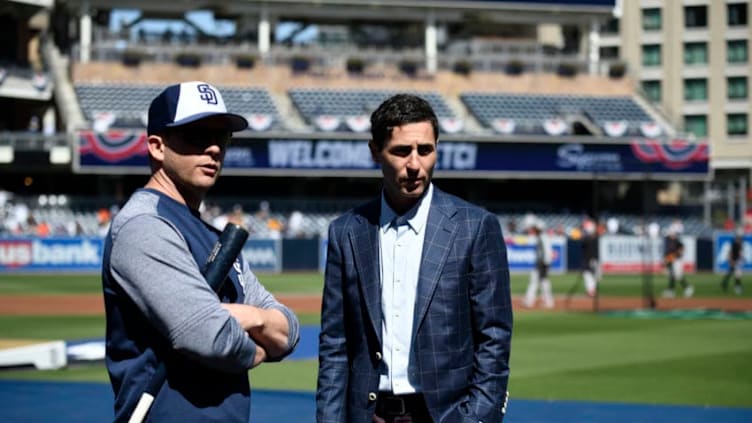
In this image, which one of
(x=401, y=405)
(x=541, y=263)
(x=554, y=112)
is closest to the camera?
(x=401, y=405)

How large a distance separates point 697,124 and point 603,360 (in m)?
75.6

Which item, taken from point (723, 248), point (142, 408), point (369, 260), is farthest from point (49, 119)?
point (142, 408)

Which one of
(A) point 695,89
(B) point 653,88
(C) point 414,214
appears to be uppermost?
(B) point 653,88

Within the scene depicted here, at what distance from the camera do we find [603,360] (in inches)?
679

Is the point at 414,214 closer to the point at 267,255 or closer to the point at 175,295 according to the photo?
the point at 175,295

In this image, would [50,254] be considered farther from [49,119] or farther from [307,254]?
[49,119]

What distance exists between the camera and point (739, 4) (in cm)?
8700

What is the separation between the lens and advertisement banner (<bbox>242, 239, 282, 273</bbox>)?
4412 centimetres

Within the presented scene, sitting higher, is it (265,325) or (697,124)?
(697,124)

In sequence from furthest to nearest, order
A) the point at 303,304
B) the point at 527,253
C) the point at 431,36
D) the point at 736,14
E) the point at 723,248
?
the point at 736,14, the point at 431,36, the point at 723,248, the point at 527,253, the point at 303,304

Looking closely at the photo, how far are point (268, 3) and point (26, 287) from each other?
2737 cm

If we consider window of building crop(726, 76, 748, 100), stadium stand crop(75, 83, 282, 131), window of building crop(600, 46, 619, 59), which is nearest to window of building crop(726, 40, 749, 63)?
window of building crop(726, 76, 748, 100)

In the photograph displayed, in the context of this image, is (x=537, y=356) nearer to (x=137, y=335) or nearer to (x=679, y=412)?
(x=679, y=412)

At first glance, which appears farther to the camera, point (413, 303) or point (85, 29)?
point (85, 29)
